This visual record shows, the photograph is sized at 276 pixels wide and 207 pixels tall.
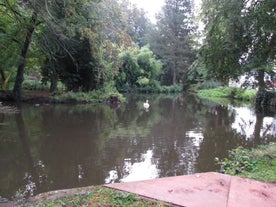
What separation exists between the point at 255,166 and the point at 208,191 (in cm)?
147

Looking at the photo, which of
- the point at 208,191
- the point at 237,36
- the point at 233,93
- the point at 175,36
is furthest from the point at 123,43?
the point at 175,36

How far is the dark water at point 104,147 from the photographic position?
506 cm

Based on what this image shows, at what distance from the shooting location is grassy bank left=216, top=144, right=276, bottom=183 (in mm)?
3939

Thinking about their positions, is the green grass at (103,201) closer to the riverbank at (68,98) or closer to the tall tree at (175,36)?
the riverbank at (68,98)

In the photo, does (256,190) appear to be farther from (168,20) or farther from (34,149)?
(168,20)

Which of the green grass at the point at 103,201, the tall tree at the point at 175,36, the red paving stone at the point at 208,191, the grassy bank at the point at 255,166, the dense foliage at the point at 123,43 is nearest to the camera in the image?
the green grass at the point at 103,201

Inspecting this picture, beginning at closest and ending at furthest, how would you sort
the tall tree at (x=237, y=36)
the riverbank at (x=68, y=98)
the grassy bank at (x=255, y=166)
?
the grassy bank at (x=255, y=166) < the tall tree at (x=237, y=36) < the riverbank at (x=68, y=98)

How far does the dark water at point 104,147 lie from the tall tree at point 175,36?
24.9m

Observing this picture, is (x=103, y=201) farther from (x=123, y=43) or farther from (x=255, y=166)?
(x=123, y=43)

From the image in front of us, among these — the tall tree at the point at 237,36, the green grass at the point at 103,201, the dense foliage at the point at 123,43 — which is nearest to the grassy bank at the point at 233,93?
the dense foliage at the point at 123,43

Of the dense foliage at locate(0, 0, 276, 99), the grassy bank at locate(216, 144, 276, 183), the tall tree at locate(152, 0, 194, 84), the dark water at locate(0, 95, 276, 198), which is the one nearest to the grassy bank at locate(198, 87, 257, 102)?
the dense foliage at locate(0, 0, 276, 99)

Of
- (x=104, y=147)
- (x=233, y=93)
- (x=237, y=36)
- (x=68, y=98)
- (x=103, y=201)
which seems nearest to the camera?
(x=103, y=201)

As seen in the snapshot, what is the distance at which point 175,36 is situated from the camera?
36156mm

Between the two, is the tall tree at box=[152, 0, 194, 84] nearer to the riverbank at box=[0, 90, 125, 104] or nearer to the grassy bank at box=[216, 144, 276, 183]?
the riverbank at box=[0, 90, 125, 104]
